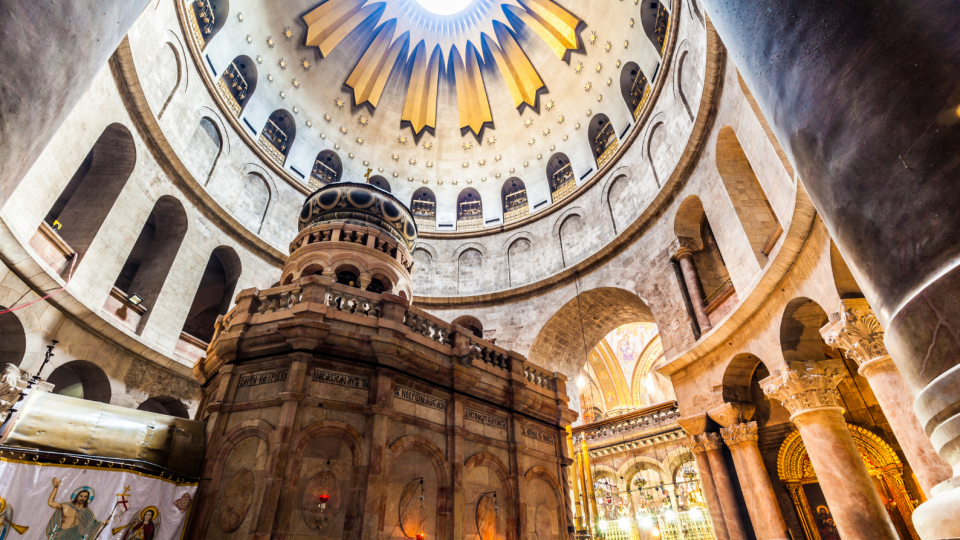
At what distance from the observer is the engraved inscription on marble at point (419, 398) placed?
7730 millimetres

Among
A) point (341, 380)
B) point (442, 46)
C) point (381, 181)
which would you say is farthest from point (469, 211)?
point (341, 380)

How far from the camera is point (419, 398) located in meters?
7.95

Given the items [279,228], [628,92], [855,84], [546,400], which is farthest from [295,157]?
[855,84]

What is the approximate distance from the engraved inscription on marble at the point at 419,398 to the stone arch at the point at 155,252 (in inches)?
386

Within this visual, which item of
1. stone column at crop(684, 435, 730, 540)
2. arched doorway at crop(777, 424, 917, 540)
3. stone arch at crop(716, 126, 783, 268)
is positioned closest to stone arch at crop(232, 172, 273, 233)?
stone arch at crop(716, 126, 783, 268)

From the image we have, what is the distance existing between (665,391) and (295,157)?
23.9m

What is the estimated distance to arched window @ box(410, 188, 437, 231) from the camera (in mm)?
24047

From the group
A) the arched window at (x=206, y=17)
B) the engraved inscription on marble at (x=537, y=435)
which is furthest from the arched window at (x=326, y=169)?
the engraved inscription on marble at (x=537, y=435)

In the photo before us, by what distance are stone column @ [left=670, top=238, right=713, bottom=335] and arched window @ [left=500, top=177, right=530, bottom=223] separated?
9.24 m

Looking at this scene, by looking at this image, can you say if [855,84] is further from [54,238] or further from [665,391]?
[665,391]

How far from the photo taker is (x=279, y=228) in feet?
62.7

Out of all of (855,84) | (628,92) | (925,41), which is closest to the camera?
(925,41)

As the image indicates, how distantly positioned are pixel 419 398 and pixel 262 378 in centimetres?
249

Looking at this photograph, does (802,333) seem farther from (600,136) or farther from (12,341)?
(12,341)
